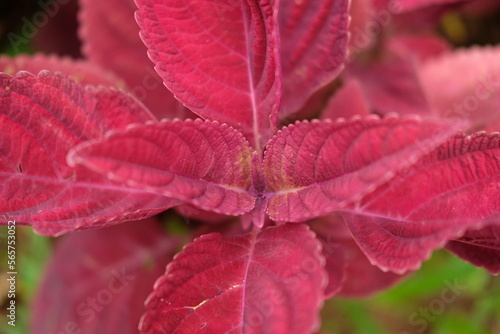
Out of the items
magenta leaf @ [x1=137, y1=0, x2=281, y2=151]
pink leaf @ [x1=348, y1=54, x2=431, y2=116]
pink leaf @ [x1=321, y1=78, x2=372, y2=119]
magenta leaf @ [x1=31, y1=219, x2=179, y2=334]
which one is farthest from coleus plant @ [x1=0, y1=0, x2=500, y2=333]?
pink leaf @ [x1=348, y1=54, x2=431, y2=116]

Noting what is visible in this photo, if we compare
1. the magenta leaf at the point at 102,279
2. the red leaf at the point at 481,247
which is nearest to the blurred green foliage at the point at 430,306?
the magenta leaf at the point at 102,279

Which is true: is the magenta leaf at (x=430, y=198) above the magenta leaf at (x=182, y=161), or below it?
below

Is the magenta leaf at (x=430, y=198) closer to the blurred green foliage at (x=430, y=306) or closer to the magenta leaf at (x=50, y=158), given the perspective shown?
the magenta leaf at (x=50, y=158)

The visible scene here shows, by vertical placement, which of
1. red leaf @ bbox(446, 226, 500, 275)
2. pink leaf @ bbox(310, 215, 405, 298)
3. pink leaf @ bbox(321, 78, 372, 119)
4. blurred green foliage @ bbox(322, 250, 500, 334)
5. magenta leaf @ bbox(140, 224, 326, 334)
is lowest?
blurred green foliage @ bbox(322, 250, 500, 334)

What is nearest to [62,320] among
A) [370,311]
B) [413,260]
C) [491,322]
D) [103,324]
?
[103,324]

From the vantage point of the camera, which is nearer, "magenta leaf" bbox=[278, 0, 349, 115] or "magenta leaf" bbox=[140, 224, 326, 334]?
"magenta leaf" bbox=[140, 224, 326, 334]

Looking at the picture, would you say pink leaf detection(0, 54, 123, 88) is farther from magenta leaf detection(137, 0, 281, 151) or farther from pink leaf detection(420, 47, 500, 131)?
pink leaf detection(420, 47, 500, 131)
